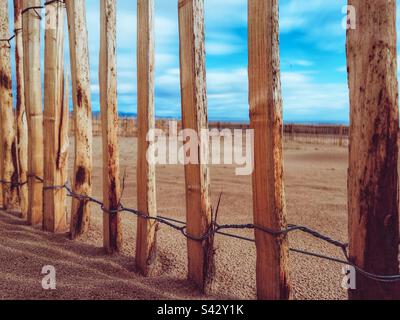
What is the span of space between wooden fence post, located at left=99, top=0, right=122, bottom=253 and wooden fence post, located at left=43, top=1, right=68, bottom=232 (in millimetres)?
626

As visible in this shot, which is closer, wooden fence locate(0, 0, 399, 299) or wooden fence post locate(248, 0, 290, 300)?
wooden fence locate(0, 0, 399, 299)

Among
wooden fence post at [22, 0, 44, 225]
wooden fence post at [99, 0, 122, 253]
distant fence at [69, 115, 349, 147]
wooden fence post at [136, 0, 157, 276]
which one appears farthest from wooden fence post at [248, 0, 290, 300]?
distant fence at [69, 115, 349, 147]

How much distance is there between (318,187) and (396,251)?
4.55m

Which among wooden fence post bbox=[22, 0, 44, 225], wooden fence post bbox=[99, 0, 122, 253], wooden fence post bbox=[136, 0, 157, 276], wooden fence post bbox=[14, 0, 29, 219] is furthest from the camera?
wooden fence post bbox=[14, 0, 29, 219]

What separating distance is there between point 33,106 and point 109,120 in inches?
42.5

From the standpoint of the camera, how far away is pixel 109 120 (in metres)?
2.59

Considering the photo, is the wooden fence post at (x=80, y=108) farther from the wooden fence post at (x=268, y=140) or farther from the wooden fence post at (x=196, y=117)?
the wooden fence post at (x=268, y=140)

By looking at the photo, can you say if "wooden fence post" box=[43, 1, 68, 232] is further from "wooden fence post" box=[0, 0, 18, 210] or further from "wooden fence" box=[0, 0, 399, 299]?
"wooden fence post" box=[0, 0, 18, 210]

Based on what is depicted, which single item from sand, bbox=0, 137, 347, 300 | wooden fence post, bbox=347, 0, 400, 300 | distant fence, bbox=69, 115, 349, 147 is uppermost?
distant fence, bbox=69, 115, 349, 147

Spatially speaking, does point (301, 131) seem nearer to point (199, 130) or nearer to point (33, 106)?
point (33, 106)

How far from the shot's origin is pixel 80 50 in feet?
9.30

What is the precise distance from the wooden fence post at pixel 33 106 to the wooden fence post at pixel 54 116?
9.0 inches

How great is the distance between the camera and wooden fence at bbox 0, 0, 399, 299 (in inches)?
56.5
